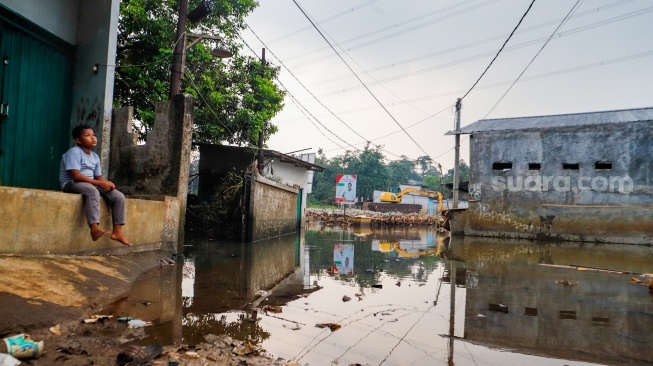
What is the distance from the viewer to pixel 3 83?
600 cm

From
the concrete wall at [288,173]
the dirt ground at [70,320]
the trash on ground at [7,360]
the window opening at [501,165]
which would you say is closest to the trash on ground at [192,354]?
the dirt ground at [70,320]

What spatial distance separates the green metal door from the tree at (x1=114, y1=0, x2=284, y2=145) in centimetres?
136

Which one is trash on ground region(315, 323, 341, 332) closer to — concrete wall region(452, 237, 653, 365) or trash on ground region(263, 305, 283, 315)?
trash on ground region(263, 305, 283, 315)

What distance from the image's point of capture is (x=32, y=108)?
21.2 feet

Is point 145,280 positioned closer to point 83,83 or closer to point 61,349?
point 61,349

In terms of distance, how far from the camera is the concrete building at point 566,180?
54.2ft

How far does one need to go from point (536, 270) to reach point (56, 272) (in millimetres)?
8113

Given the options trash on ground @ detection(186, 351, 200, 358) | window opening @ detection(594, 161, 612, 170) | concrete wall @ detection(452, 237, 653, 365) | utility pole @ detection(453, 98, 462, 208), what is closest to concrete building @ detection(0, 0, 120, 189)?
trash on ground @ detection(186, 351, 200, 358)

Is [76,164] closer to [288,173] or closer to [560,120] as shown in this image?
[288,173]

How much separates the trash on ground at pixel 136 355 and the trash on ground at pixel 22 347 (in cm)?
47

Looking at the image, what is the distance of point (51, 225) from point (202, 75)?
907 centimetres

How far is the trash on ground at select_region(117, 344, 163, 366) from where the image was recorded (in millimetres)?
2455

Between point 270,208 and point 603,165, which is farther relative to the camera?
point 603,165

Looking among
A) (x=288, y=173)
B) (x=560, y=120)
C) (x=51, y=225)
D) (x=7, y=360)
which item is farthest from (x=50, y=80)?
(x=560, y=120)
